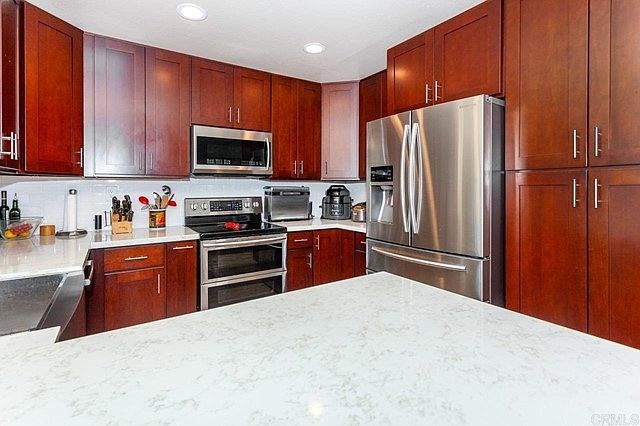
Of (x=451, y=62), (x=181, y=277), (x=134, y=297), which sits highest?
(x=451, y=62)

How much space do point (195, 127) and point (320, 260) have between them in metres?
1.58

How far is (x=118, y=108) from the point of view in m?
2.63

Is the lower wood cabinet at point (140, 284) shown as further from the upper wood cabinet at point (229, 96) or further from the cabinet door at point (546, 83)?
the cabinet door at point (546, 83)

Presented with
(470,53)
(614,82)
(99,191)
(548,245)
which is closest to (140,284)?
(99,191)

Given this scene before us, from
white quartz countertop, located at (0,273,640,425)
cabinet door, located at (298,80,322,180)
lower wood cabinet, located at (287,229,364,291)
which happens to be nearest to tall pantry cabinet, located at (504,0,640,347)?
Answer: white quartz countertop, located at (0,273,640,425)

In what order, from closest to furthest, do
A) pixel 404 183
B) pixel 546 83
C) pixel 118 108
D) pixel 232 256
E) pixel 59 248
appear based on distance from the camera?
pixel 546 83 < pixel 59 248 < pixel 404 183 < pixel 118 108 < pixel 232 256

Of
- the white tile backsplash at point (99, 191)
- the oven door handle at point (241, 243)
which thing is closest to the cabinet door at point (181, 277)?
the oven door handle at point (241, 243)

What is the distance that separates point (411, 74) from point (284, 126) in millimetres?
1340

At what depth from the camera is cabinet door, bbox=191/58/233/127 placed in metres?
2.94

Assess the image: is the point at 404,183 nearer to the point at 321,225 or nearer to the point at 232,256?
the point at 321,225

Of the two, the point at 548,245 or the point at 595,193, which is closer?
the point at 595,193

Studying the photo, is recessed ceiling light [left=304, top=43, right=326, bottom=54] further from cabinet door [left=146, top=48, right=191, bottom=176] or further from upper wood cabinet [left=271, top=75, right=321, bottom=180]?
cabinet door [left=146, top=48, right=191, bottom=176]

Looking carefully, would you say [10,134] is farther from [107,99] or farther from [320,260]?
[320,260]

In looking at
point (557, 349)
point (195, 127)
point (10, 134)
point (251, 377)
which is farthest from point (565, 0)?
point (10, 134)
